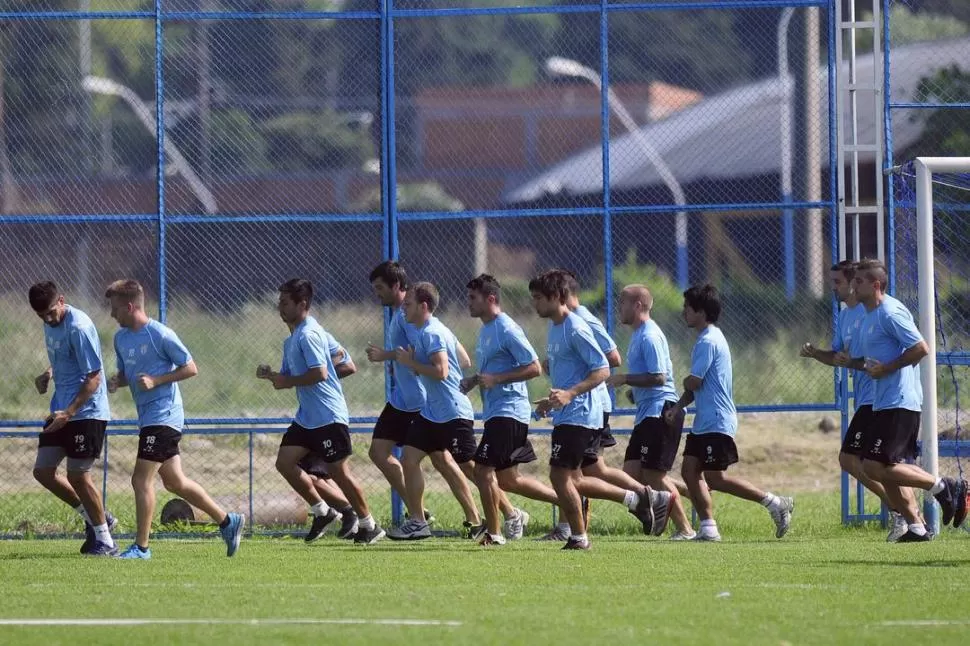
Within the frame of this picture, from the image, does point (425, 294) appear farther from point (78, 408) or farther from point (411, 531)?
point (78, 408)

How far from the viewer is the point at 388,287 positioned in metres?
13.2

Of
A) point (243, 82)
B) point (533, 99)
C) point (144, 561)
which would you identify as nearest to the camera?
point (144, 561)

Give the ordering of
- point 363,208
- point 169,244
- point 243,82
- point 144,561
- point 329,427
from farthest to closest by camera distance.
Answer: point 243,82 < point 363,208 < point 169,244 < point 329,427 < point 144,561

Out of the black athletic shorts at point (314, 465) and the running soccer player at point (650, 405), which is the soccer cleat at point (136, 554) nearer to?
the black athletic shorts at point (314, 465)

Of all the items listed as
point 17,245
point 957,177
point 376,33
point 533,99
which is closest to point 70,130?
point 17,245

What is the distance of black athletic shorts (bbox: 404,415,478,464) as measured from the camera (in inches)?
506

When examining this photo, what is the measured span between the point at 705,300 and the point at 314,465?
10.6ft

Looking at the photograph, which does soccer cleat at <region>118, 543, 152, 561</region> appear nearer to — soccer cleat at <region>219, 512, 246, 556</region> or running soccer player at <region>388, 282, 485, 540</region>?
soccer cleat at <region>219, 512, 246, 556</region>

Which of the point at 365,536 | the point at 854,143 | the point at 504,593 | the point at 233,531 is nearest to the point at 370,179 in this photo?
the point at 854,143

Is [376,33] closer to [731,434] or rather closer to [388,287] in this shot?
[388,287]

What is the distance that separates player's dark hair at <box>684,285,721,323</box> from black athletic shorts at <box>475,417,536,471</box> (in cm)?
172

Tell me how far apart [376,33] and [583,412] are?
429cm

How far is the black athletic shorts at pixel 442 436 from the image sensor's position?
12.8 meters

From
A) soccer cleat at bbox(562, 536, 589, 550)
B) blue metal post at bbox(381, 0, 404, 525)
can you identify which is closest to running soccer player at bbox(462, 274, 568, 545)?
soccer cleat at bbox(562, 536, 589, 550)
